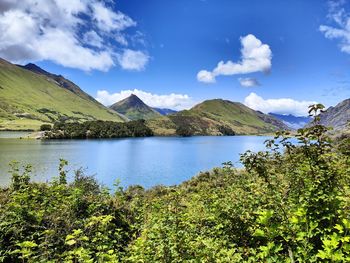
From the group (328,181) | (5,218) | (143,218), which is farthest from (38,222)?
(328,181)

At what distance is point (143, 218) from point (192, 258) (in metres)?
6.25

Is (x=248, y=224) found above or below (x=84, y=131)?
above

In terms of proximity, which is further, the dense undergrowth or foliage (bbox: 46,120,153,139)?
foliage (bbox: 46,120,153,139)

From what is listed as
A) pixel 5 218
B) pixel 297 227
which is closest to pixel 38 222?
pixel 5 218

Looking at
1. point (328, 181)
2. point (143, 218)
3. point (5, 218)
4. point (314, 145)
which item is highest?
point (314, 145)

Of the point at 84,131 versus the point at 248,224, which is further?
the point at 84,131

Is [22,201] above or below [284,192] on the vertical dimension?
below

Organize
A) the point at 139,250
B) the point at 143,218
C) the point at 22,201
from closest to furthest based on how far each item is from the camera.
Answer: the point at 139,250 → the point at 22,201 → the point at 143,218

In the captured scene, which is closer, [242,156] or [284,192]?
[242,156]

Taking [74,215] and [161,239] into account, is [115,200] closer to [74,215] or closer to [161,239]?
[74,215]

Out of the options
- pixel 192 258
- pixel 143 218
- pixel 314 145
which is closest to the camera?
pixel 314 145

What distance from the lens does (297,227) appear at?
5.04 meters

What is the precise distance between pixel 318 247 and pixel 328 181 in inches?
Result: 46.9

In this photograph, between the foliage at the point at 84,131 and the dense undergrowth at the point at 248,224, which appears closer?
the dense undergrowth at the point at 248,224
